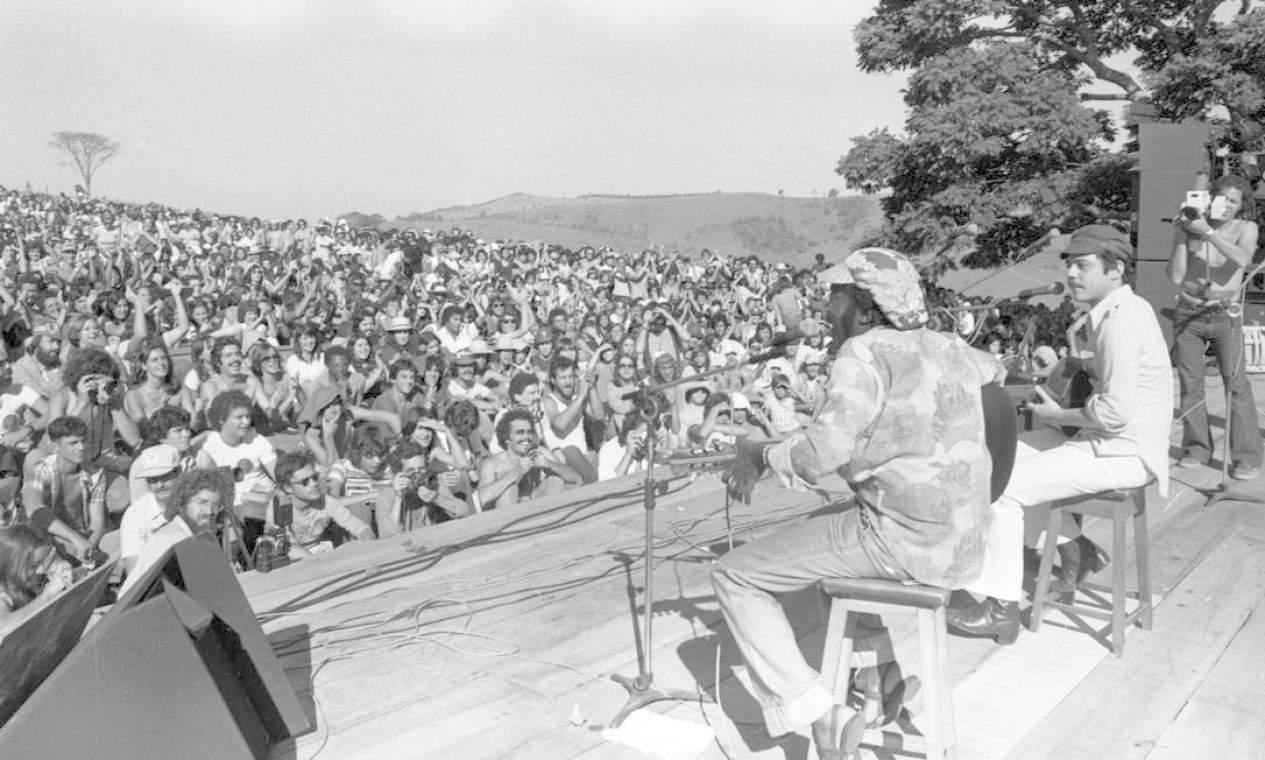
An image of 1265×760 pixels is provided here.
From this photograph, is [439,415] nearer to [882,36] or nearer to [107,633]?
[107,633]

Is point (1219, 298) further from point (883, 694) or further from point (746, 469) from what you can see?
point (746, 469)

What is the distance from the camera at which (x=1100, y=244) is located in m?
4.01

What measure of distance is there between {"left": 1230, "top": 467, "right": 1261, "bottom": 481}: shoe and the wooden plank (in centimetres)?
145

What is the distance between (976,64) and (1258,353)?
8097 millimetres

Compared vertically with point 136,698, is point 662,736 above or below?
below

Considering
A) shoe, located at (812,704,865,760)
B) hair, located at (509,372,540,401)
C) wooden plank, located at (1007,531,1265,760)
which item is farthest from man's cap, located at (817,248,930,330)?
hair, located at (509,372,540,401)

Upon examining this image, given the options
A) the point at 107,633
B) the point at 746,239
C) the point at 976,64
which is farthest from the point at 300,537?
the point at 746,239

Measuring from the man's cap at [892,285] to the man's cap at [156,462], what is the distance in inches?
134

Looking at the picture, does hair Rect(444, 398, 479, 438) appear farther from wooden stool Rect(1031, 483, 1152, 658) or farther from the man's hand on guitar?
the man's hand on guitar

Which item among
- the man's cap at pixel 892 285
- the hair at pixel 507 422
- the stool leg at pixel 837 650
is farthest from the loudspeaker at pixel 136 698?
the hair at pixel 507 422

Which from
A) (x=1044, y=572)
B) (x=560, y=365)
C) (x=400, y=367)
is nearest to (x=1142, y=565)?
(x=1044, y=572)

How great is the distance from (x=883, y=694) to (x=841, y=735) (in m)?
0.47

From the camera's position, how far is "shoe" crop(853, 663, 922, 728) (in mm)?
3158

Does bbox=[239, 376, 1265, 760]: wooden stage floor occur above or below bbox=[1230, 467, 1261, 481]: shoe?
above
